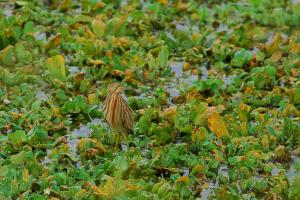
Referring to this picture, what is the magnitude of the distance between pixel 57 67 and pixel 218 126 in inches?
74.2

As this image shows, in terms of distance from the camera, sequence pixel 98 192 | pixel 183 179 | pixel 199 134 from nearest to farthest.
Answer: pixel 98 192, pixel 183 179, pixel 199 134

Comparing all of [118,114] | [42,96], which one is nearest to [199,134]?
[118,114]

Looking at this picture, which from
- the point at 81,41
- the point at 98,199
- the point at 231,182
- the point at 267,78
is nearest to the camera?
the point at 98,199

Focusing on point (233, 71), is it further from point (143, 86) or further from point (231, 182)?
point (231, 182)

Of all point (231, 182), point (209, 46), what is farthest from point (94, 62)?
point (231, 182)

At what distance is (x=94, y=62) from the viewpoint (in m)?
9.55

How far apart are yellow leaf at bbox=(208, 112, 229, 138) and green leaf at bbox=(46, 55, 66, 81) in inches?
67.1

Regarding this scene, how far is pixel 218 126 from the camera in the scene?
8055mm

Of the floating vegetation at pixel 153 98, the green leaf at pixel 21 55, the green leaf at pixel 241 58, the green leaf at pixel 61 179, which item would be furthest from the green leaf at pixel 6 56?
the green leaf at pixel 61 179

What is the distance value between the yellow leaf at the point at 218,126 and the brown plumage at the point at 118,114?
0.66 m

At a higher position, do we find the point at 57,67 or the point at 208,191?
the point at 57,67

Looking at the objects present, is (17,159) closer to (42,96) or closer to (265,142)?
(42,96)

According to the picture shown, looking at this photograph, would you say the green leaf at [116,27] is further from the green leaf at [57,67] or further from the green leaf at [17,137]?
the green leaf at [17,137]

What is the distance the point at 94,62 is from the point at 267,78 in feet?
5.50
